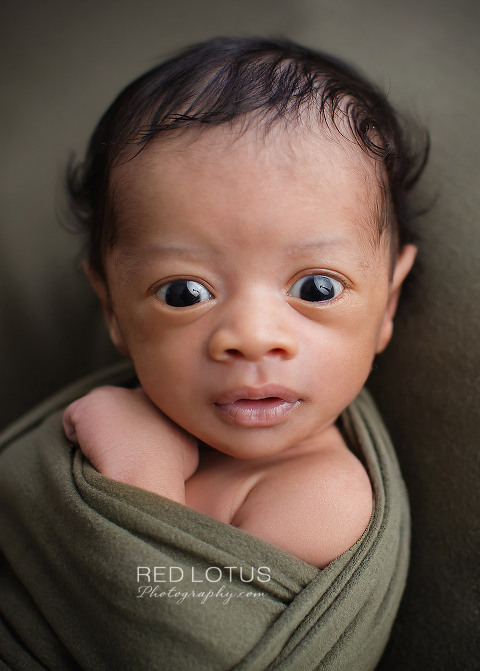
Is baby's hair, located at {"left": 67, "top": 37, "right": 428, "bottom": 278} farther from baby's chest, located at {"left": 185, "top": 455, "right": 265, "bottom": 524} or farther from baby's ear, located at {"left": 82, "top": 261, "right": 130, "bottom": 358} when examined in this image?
baby's chest, located at {"left": 185, "top": 455, "right": 265, "bottom": 524}

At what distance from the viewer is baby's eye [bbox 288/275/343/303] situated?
34.6 inches

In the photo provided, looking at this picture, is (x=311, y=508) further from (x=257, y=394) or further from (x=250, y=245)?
(x=250, y=245)

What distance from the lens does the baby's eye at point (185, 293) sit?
2.89 ft

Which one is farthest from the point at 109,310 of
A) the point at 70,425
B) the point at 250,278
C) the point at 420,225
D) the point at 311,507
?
the point at 420,225

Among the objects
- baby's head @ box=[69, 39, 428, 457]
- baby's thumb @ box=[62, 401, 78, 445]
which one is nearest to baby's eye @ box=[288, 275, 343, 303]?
baby's head @ box=[69, 39, 428, 457]

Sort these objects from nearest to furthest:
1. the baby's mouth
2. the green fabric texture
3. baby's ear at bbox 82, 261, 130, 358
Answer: the green fabric texture, the baby's mouth, baby's ear at bbox 82, 261, 130, 358

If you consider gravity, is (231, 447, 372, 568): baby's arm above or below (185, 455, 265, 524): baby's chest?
above

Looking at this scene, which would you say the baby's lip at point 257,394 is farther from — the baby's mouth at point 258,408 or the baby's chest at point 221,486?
the baby's chest at point 221,486

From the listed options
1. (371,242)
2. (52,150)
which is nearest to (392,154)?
(371,242)

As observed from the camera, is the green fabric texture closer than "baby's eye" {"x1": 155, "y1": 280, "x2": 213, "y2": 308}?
Yes

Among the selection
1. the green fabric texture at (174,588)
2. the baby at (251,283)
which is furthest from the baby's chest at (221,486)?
the green fabric texture at (174,588)

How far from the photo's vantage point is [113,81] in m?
1.50

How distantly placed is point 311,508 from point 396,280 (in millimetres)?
467

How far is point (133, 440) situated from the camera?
95 centimetres
